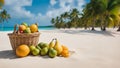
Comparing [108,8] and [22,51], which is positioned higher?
[108,8]

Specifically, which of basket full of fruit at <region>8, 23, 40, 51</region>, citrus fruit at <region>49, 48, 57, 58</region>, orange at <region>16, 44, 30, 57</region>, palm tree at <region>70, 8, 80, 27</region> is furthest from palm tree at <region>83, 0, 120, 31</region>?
palm tree at <region>70, 8, 80, 27</region>

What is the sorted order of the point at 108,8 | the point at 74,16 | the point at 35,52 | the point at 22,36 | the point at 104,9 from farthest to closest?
1. the point at 74,16
2. the point at 108,8
3. the point at 104,9
4. the point at 22,36
5. the point at 35,52

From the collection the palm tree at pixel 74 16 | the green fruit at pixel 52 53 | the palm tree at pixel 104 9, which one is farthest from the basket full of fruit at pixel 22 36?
the palm tree at pixel 74 16

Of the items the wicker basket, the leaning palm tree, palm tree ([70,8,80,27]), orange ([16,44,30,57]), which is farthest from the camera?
palm tree ([70,8,80,27])

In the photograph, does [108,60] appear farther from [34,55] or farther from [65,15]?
[65,15]

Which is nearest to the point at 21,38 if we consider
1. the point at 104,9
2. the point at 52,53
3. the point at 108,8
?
the point at 52,53

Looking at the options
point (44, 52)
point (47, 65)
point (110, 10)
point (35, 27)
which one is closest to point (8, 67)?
point (47, 65)

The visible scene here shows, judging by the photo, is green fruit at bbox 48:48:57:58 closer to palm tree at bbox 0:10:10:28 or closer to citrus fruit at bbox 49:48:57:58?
citrus fruit at bbox 49:48:57:58

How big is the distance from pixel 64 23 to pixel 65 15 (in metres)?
2.22

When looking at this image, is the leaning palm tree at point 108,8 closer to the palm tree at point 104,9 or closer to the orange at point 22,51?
the palm tree at point 104,9

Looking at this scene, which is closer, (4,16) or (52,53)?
(52,53)

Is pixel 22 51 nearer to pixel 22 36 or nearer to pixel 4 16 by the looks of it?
pixel 22 36

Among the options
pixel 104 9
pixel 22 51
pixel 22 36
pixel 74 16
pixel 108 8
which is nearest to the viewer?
pixel 22 51

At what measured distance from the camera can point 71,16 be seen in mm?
52500
